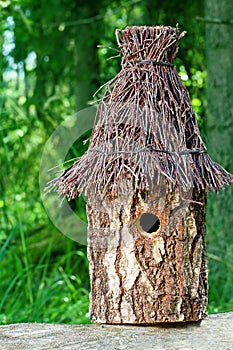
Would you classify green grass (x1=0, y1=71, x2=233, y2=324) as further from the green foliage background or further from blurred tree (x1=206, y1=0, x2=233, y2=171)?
blurred tree (x1=206, y1=0, x2=233, y2=171)

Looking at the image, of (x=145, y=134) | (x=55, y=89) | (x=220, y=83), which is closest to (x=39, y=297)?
(x=145, y=134)

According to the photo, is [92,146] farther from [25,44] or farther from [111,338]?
[25,44]

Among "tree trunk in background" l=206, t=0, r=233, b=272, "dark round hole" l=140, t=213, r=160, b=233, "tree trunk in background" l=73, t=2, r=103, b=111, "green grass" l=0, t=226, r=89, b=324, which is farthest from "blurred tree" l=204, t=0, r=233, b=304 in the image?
"dark round hole" l=140, t=213, r=160, b=233

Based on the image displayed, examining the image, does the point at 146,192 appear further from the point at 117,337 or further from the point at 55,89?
the point at 55,89

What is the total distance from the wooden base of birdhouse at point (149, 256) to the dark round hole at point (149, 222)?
4.2 inches

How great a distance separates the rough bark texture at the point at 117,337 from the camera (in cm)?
294

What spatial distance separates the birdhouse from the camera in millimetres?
3090

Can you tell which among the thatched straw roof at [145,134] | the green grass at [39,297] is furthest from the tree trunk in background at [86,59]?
the thatched straw roof at [145,134]

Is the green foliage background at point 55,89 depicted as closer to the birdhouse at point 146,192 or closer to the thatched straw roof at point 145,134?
the birdhouse at point 146,192

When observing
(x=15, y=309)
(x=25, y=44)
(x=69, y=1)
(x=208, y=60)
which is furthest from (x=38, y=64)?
(x=15, y=309)

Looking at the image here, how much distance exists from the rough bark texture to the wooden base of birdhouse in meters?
0.07

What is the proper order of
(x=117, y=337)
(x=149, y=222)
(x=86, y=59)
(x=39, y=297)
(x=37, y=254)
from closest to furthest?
(x=117, y=337)
(x=149, y=222)
(x=39, y=297)
(x=37, y=254)
(x=86, y=59)

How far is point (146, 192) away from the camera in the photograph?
122 inches

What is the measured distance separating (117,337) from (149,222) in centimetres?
61
